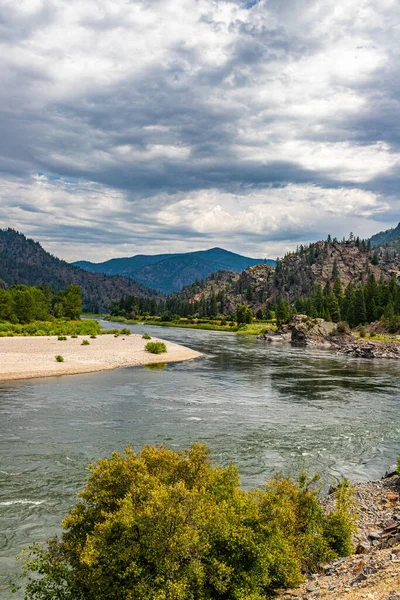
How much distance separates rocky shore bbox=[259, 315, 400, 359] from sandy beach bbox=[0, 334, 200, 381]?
4500cm

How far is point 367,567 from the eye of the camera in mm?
11609

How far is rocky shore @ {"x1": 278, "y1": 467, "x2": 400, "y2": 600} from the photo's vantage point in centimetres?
990

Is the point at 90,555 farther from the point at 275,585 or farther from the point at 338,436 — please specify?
the point at 338,436

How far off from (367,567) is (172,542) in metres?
5.91

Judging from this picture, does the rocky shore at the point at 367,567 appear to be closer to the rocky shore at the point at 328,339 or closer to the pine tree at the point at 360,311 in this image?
the rocky shore at the point at 328,339

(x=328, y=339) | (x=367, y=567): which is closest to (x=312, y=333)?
(x=328, y=339)

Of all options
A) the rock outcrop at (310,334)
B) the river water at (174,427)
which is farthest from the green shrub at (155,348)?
the rock outcrop at (310,334)

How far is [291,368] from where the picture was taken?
70.7 metres

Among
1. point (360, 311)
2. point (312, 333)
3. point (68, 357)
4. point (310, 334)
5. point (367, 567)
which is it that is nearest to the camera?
point (367, 567)

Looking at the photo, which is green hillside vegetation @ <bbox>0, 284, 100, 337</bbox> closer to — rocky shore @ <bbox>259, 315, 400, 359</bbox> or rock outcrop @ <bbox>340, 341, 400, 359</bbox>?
rocky shore @ <bbox>259, 315, 400, 359</bbox>

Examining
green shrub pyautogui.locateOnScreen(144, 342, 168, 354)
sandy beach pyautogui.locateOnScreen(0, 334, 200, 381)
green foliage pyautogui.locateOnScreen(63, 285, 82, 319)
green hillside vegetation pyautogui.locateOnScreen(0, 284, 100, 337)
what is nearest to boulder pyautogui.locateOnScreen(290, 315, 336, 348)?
sandy beach pyautogui.locateOnScreen(0, 334, 200, 381)

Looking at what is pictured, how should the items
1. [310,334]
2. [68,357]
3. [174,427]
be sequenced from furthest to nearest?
[310,334]
[68,357]
[174,427]

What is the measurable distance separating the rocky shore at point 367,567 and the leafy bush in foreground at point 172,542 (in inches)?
25.0

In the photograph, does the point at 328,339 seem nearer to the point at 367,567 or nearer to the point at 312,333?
the point at 312,333
